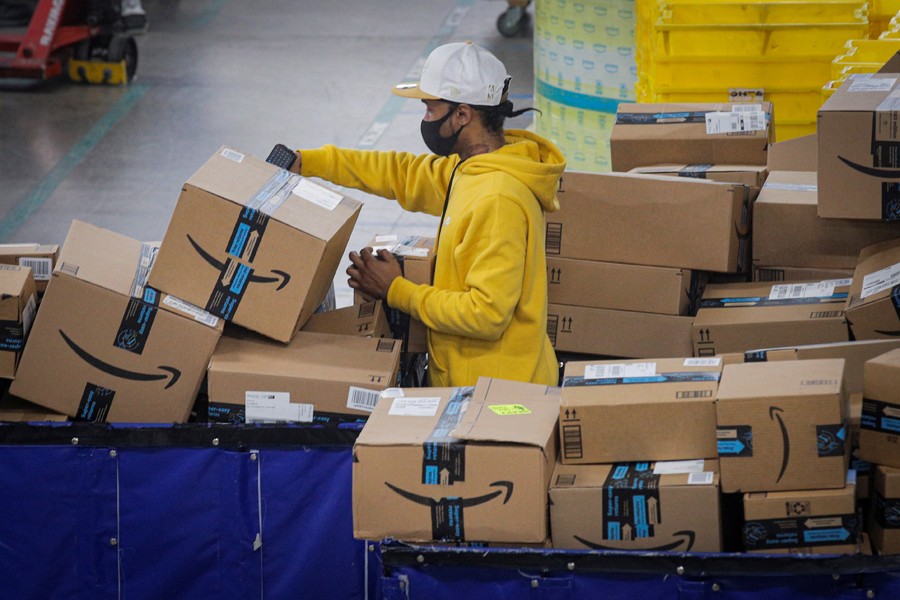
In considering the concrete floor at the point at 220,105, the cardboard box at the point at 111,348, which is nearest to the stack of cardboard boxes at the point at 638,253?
the cardboard box at the point at 111,348

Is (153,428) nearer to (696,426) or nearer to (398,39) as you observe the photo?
(696,426)

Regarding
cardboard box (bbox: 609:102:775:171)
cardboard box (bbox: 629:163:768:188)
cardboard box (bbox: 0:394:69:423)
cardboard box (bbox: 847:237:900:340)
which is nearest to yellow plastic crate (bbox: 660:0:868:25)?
cardboard box (bbox: 609:102:775:171)

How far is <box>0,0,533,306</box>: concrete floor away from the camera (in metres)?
7.90

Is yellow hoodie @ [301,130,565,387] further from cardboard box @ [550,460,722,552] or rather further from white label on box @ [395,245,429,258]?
cardboard box @ [550,460,722,552]

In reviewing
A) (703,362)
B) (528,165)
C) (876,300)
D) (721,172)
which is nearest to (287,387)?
(528,165)

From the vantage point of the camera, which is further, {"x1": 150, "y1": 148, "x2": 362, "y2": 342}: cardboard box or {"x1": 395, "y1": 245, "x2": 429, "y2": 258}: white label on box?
{"x1": 395, "y1": 245, "x2": 429, "y2": 258}: white label on box

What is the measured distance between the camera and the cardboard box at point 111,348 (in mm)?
3322

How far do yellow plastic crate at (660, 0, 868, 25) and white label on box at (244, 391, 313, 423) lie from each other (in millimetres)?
2923

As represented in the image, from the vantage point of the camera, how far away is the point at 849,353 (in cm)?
338

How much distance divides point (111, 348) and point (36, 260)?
0.64m

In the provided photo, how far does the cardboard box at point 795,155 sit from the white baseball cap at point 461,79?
1643 millimetres

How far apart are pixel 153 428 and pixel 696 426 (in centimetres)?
153

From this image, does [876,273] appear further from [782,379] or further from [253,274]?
[253,274]

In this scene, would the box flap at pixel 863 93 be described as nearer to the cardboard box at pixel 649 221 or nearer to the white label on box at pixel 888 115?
the white label on box at pixel 888 115
